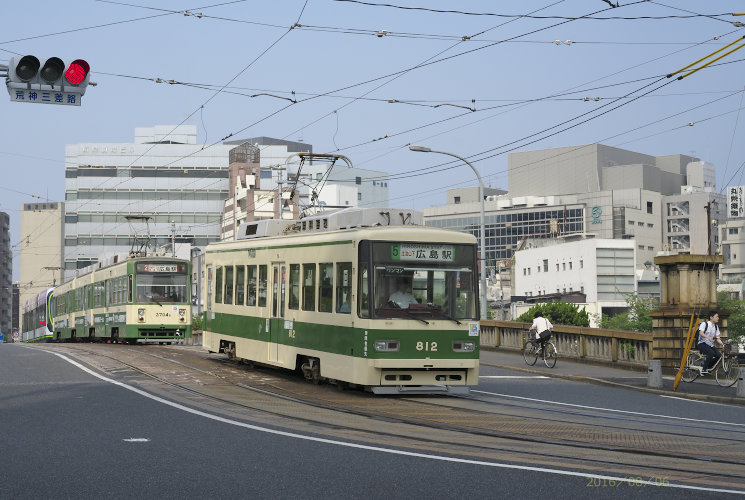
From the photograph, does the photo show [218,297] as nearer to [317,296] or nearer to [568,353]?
[317,296]

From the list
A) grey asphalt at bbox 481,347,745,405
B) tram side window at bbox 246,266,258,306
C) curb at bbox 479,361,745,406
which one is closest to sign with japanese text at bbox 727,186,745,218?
grey asphalt at bbox 481,347,745,405

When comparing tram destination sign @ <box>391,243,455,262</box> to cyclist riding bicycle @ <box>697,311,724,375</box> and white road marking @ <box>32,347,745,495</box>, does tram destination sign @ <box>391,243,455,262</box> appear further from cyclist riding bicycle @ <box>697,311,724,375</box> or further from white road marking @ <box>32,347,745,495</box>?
cyclist riding bicycle @ <box>697,311,724,375</box>

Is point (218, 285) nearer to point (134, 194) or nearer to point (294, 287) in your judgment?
point (294, 287)

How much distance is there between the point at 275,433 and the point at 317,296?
7063 millimetres

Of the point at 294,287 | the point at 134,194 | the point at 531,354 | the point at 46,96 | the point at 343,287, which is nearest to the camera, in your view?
the point at 46,96

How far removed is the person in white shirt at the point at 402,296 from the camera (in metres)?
17.4

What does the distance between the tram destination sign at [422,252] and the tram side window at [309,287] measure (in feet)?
7.73

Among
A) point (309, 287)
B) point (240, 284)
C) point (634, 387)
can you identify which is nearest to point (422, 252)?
point (309, 287)

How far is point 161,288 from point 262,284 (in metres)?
16.6

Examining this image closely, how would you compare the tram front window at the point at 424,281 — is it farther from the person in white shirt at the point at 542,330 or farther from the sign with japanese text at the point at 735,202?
the sign with japanese text at the point at 735,202

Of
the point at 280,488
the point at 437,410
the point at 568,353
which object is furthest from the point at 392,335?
the point at 568,353

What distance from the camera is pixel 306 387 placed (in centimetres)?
1898

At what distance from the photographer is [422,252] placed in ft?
57.5

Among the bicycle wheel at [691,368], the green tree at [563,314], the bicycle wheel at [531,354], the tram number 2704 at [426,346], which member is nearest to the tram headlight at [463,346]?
the tram number 2704 at [426,346]
